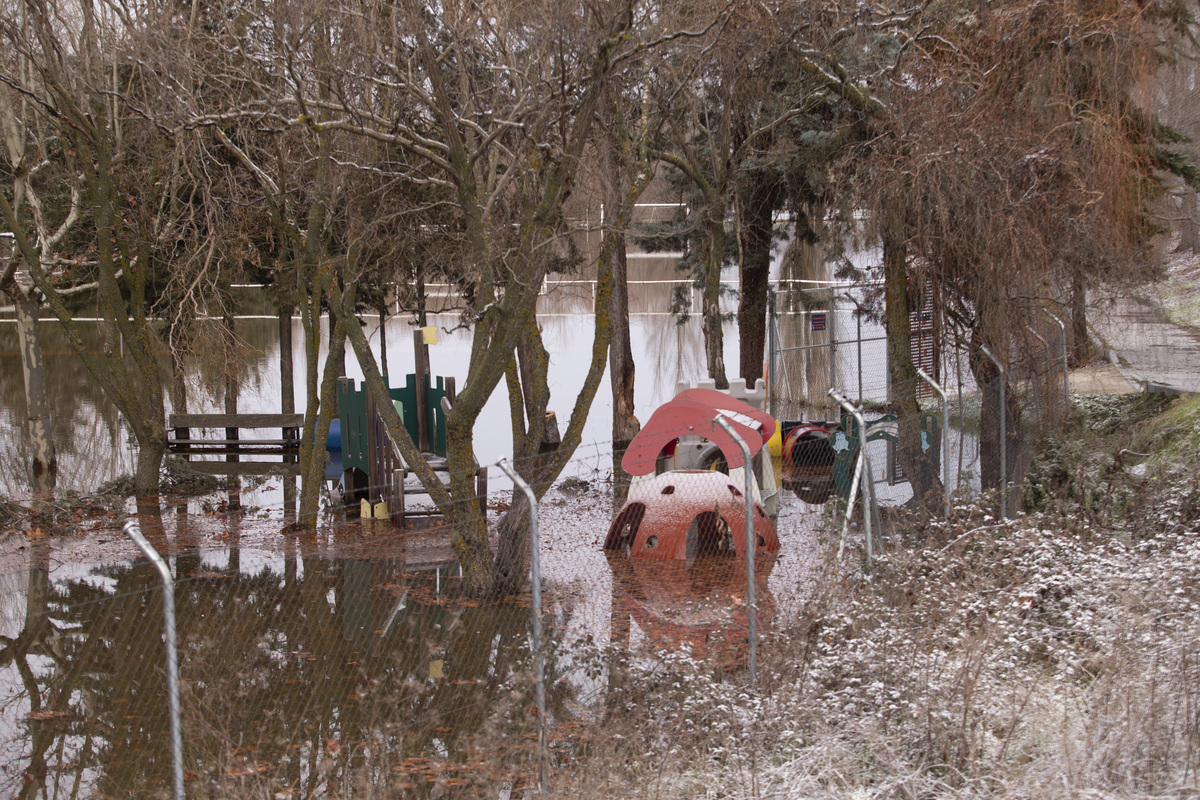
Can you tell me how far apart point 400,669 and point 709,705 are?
2521 mm

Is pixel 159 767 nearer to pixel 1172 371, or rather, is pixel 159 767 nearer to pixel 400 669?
pixel 400 669

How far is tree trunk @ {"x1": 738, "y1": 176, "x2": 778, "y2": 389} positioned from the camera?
61.5 ft

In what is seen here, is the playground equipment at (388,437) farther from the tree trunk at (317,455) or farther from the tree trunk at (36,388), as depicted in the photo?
the tree trunk at (36,388)

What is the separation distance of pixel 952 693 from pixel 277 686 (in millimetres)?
4722

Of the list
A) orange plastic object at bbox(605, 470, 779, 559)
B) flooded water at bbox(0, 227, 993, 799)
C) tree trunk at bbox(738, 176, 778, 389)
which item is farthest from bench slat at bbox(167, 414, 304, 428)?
orange plastic object at bbox(605, 470, 779, 559)

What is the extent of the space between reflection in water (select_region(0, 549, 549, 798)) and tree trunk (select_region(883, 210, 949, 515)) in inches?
203

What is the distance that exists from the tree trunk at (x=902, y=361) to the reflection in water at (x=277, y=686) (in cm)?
516

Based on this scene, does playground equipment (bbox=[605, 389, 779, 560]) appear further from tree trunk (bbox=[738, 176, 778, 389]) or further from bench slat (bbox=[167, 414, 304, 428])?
bench slat (bbox=[167, 414, 304, 428])

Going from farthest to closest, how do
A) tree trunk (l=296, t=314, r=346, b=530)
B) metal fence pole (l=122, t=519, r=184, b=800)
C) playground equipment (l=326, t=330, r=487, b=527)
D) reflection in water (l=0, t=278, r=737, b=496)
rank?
1. reflection in water (l=0, t=278, r=737, b=496)
2. playground equipment (l=326, t=330, r=487, b=527)
3. tree trunk (l=296, t=314, r=346, b=530)
4. metal fence pole (l=122, t=519, r=184, b=800)

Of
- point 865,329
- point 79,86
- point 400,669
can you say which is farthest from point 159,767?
point 865,329

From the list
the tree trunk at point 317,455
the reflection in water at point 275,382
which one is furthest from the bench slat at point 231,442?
the tree trunk at point 317,455

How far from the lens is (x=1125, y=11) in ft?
36.1

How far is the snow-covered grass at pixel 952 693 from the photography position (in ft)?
14.6

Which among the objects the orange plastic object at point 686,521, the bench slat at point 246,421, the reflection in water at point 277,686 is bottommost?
the reflection in water at point 277,686
